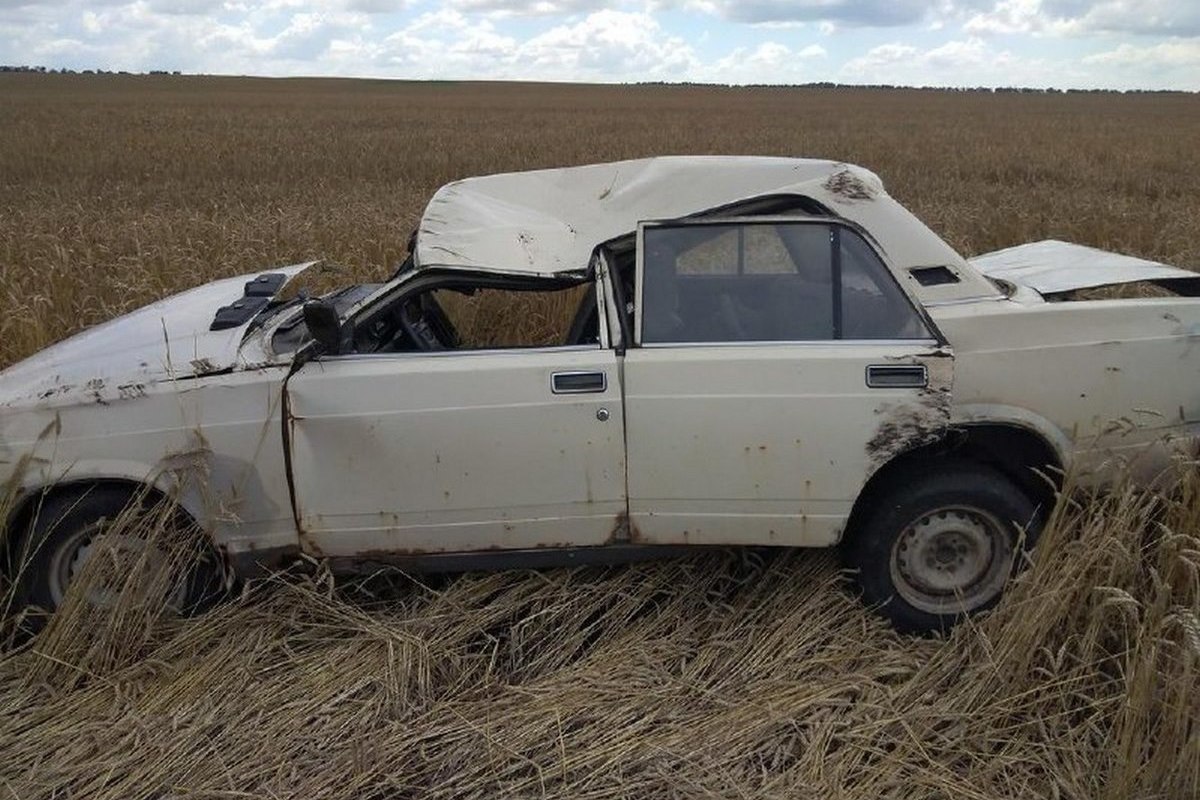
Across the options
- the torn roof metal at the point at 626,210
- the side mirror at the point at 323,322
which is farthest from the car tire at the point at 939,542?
the side mirror at the point at 323,322

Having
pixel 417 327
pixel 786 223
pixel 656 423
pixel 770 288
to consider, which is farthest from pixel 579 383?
pixel 417 327

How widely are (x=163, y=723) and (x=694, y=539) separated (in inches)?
71.4

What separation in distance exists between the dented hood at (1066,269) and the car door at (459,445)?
1.94 m

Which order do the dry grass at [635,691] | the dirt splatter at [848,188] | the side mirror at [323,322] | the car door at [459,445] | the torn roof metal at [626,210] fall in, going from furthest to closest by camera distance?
1. the dirt splatter at [848,188]
2. the torn roof metal at [626,210]
3. the car door at [459,445]
4. the side mirror at [323,322]
5. the dry grass at [635,691]

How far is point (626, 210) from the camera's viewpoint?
12.8ft

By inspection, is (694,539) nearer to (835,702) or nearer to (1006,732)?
(835,702)

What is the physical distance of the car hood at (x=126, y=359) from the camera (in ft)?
10.8

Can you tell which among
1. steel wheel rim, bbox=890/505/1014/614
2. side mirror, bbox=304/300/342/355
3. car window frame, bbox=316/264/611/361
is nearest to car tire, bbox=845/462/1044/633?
steel wheel rim, bbox=890/505/1014/614

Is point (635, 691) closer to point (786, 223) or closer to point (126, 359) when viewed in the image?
point (786, 223)

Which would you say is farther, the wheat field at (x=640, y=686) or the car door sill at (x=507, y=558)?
the car door sill at (x=507, y=558)

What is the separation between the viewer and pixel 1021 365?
3.29 m

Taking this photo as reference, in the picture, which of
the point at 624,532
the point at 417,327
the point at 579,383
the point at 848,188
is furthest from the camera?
the point at 417,327

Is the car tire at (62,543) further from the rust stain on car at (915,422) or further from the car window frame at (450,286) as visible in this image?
the rust stain on car at (915,422)

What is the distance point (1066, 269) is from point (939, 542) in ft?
5.07
